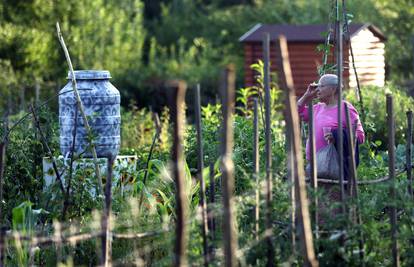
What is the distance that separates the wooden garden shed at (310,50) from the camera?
1648 centimetres

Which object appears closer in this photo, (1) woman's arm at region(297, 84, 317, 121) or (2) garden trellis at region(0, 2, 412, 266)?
(2) garden trellis at region(0, 2, 412, 266)

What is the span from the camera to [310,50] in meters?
18.0

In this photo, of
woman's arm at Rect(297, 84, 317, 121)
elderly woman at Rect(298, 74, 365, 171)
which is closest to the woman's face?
elderly woman at Rect(298, 74, 365, 171)

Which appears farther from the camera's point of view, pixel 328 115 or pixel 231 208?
pixel 328 115

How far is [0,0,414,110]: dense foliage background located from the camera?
19719mm

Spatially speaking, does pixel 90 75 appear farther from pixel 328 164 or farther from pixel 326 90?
pixel 328 164

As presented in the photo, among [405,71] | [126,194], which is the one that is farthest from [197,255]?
[405,71]

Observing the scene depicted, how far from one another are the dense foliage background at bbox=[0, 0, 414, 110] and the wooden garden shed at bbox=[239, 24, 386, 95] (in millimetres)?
1394

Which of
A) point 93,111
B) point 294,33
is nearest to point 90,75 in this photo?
point 93,111

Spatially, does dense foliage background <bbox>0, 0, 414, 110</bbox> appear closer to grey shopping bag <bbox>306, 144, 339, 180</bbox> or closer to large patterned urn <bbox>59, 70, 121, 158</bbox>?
large patterned urn <bbox>59, 70, 121, 158</bbox>

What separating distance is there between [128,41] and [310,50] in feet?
20.6

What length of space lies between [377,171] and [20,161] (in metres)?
2.48

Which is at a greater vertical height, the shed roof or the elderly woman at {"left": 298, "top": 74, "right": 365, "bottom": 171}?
the shed roof

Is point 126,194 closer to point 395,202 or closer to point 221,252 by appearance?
point 221,252
